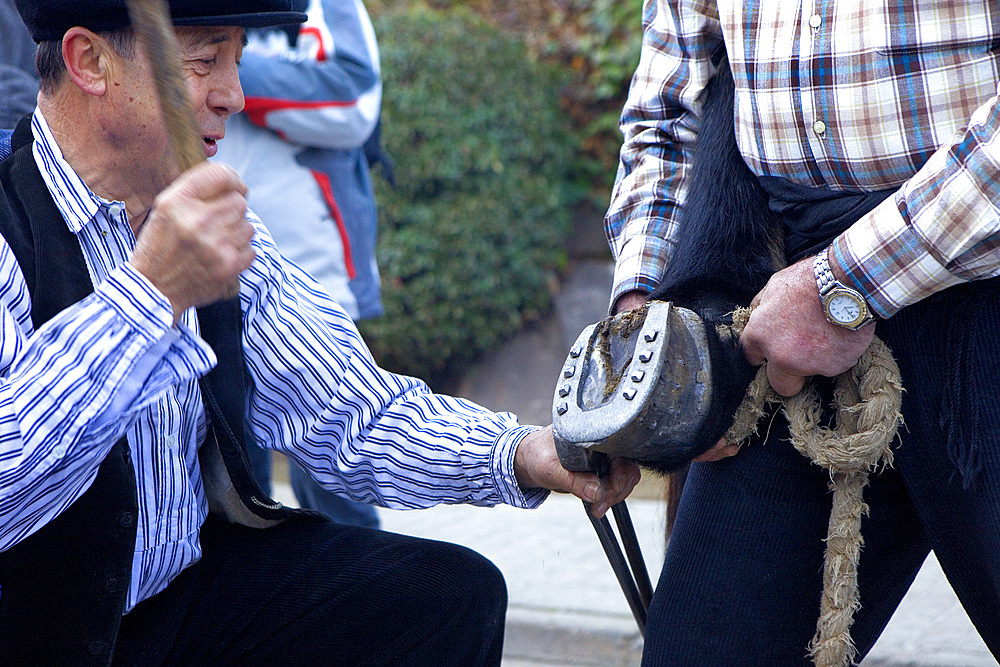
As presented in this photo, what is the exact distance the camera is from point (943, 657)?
291cm

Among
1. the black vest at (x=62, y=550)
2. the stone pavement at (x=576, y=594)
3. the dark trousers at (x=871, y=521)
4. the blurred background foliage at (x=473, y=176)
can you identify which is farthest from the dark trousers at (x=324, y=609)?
the blurred background foliage at (x=473, y=176)

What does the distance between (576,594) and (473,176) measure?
2.86 metres

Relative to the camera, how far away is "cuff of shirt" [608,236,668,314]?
1.86 metres

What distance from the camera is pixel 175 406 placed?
181 centimetres

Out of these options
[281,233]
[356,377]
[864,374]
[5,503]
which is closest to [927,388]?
[864,374]

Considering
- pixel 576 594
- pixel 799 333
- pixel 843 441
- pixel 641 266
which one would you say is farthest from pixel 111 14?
pixel 576 594

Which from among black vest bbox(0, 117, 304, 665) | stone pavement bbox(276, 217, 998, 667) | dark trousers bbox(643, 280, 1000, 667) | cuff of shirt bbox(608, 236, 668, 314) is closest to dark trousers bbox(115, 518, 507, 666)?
black vest bbox(0, 117, 304, 665)

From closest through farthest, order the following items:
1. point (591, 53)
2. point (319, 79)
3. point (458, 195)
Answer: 1. point (319, 79)
2. point (458, 195)
3. point (591, 53)

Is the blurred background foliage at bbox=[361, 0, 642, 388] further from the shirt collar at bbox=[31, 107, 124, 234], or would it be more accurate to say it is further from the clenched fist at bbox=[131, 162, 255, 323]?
the clenched fist at bbox=[131, 162, 255, 323]

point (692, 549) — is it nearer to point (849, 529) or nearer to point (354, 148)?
point (849, 529)

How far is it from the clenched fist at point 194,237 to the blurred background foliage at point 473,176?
4.16 m

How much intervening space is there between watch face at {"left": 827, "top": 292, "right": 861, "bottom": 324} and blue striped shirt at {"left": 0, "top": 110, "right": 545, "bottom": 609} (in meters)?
0.62

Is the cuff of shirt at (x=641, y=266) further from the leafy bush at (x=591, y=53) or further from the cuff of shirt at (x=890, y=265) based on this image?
the leafy bush at (x=591, y=53)

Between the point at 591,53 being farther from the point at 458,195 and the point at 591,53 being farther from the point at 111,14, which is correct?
the point at 111,14
